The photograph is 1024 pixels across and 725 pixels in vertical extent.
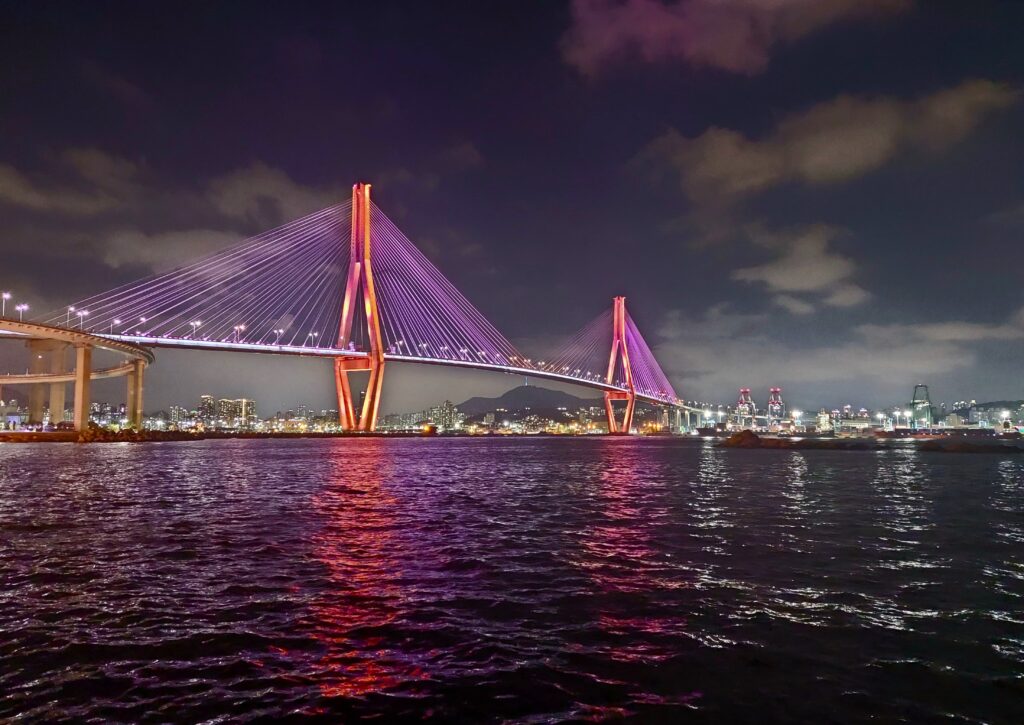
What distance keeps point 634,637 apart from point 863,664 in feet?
7.03

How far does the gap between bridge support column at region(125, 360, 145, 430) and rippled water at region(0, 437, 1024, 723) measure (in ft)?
301

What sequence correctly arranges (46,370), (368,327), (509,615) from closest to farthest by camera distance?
(509,615) → (368,327) → (46,370)

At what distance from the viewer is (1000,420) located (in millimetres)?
183000

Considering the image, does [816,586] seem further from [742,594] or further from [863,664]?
[863,664]

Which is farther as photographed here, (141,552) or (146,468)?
(146,468)

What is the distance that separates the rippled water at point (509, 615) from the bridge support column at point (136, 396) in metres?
91.8

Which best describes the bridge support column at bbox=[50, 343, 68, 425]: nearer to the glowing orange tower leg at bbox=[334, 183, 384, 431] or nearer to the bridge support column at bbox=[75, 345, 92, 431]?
the bridge support column at bbox=[75, 345, 92, 431]

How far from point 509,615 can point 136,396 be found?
4225 inches

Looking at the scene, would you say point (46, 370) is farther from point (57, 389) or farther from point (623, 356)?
point (623, 356)

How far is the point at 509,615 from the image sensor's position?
741cm

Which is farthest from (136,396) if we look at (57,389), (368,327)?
Result: (368,327)

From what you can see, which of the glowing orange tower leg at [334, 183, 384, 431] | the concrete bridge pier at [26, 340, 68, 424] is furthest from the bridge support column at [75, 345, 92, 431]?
the glowing orange tower leg at [334, 183, 384, 431]

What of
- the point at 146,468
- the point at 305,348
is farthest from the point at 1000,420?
the point at 146,468

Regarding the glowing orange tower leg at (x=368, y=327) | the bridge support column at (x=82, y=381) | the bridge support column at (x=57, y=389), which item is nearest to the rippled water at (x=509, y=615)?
the glowing orange tower leg at (x=368, y=327)
